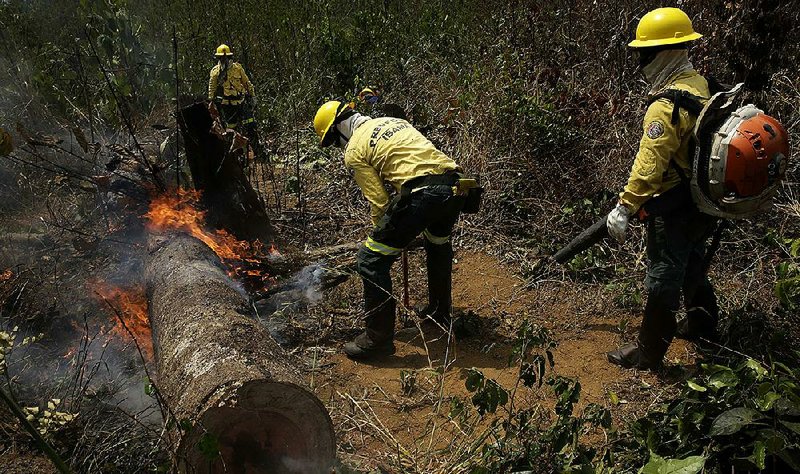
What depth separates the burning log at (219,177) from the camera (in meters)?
4.70


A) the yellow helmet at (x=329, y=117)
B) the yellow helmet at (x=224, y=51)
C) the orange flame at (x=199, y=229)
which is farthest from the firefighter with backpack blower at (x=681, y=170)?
the yellow helmet at (x=224, y=51)

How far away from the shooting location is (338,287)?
16.8 ft

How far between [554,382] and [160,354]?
6.59 feet

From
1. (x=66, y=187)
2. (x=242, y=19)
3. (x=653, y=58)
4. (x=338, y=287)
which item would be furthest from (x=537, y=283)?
(x=242, y=19)

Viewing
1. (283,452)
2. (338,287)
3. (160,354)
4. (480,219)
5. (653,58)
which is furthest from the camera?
(480,219)

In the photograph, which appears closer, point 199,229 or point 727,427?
point 727,427

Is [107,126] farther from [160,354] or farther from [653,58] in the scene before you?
[653,58]

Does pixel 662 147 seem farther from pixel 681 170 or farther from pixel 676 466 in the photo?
pixel 676 466

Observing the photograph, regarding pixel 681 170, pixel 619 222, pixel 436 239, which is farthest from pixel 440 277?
pixel 681 170

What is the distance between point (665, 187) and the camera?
11.1 ft

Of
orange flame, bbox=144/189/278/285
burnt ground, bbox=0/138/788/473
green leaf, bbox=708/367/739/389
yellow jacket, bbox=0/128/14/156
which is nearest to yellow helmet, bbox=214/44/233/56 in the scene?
burnt ground, bbox=0/138/788/473

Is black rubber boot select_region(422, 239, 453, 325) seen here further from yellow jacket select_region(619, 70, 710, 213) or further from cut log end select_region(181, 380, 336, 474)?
cut log end select_region(181, 380, 336, 474)

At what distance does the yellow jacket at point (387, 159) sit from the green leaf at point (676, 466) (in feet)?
7.67

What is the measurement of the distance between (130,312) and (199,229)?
2.58 feet
